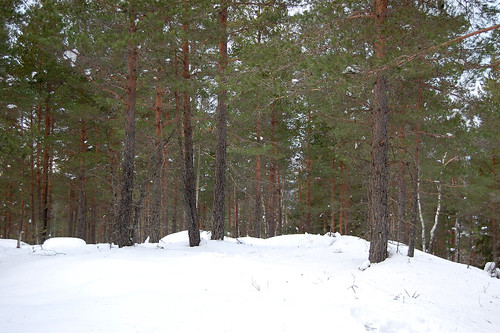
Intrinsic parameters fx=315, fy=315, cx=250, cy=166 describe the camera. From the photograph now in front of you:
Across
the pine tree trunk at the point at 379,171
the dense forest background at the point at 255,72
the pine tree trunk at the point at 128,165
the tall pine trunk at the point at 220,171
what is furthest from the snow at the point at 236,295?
the tall pine trunk at the point at 220,171

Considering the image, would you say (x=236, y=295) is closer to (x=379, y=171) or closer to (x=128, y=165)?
(x=379, y=171)

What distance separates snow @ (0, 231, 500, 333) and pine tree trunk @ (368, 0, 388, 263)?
0.44 m

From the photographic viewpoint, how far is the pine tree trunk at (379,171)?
6.91 metres

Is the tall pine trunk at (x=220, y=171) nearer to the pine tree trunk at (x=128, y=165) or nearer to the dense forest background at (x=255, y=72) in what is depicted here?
the dense forest background at (x=255, y=72)

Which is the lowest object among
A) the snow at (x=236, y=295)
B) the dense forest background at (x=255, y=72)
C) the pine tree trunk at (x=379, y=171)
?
the snow at (x=236, y=295)

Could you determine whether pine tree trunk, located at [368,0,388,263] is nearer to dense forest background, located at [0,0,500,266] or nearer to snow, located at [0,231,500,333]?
dense forest background, located at [0,0,500,266]

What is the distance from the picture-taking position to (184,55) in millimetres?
8578

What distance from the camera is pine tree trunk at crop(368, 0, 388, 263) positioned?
272 inches

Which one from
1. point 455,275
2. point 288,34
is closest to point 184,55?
point 288,34

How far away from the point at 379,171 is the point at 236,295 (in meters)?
4.44

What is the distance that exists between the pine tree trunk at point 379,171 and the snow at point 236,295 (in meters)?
0.44

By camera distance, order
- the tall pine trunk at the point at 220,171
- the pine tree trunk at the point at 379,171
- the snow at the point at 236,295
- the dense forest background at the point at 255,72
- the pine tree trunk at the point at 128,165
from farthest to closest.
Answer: the tall pine trunk at the point at 220,171, the pine tree trunk at the point at 128,165, the pine tree trunk at the point at 379,171, the dense forest background at the point at 255,72, the snow at the point at 236,295

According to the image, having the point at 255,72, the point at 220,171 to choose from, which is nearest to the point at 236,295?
the point at 255,72

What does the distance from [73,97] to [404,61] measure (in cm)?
1436
